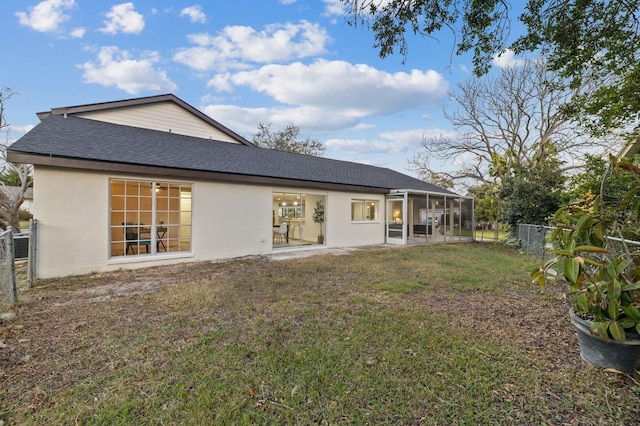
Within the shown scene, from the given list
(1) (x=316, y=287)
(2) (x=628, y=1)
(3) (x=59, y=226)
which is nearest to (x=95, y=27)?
(3) (x=59, y=226)

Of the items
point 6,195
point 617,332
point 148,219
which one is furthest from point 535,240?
point 6,195

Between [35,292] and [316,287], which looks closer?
[35,292]

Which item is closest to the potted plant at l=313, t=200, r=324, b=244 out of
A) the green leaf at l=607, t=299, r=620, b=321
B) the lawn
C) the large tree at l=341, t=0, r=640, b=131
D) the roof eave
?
the roof eave

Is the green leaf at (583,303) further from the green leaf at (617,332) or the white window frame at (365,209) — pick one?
the white window frame at (365,209)

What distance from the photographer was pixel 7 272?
15.0ft

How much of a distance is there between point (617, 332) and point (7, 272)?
8.03 metres

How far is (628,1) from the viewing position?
4285 millimetres

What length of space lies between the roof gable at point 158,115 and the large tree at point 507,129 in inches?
563

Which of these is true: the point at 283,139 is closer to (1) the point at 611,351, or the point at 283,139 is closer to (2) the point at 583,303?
(2) the point at 583,303

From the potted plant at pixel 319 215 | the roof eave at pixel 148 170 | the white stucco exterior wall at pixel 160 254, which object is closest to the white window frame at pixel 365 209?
the white stucco exterior wall at pixel 160 254

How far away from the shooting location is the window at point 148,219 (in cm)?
823

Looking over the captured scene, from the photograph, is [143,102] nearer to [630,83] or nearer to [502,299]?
[502,299]

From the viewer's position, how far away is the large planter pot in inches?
104

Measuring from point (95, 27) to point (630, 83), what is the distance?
1540 centimetres
